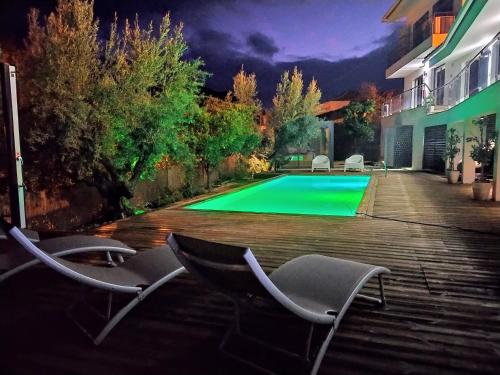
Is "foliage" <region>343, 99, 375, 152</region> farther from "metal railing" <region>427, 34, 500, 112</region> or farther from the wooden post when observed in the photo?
the wooden post

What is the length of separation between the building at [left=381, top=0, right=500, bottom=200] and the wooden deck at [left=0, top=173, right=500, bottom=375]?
5391 millimetres

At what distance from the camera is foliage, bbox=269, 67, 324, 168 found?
20.2 m

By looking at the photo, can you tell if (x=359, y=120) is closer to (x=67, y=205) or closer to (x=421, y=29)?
(x=421, y=29)

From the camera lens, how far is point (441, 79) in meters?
18.6

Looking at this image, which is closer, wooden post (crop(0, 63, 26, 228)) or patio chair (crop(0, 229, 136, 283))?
patio chair (crop(0, 229, 136, 283))

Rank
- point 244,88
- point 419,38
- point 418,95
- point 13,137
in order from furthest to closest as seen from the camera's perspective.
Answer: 1. point 419,38
2. point 244,88
3. point 418,95
4. point 13,137

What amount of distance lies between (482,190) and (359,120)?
634 inches

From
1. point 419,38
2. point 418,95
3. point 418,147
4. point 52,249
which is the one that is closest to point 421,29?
point 419,38

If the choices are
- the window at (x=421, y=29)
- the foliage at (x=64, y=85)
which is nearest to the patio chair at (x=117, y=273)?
the foliage at (x=64, y=85)

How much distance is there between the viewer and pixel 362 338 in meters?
2.65

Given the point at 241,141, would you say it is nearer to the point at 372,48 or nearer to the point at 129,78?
the point at 129,78

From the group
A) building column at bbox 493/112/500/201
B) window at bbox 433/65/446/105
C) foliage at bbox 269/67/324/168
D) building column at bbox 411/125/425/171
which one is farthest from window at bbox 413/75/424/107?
building column at bbox 493/112/500/201

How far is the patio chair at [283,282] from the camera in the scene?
2.25m

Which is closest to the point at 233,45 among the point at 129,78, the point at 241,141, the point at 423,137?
the point at 423,137
